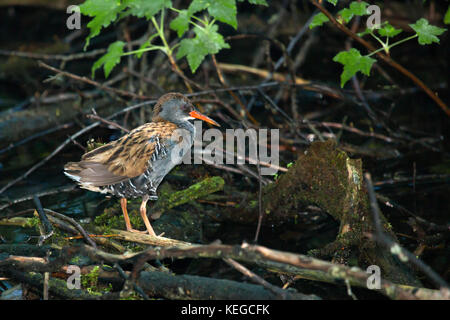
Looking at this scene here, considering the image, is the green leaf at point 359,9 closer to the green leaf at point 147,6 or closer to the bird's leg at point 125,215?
the green leaf at point 147,6

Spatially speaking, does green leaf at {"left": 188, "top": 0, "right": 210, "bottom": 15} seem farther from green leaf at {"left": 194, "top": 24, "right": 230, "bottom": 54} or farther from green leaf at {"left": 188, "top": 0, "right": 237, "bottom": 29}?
green leaf at {"left": 194, "top": 24, "right": 230, "bottom": 54}

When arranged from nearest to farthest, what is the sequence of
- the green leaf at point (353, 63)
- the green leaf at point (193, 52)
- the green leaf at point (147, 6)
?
the green leaf at point (353, 63) → the green leaf at point (147, 6) → the green leaf at point (193, 52)

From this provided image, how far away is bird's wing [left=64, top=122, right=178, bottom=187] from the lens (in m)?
4.17

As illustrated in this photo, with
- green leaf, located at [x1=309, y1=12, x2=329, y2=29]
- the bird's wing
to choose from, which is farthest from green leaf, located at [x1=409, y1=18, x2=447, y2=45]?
the bird's wing

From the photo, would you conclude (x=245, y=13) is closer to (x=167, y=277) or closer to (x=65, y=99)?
(x=65, y=99)

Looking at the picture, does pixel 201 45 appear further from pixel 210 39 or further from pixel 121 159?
pixel 121 159

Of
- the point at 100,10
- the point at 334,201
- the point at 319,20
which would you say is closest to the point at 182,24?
the point at 100,10

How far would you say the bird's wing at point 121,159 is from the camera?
417 cm

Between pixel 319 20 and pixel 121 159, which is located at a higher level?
pixel 319 20

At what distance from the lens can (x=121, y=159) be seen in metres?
4.26

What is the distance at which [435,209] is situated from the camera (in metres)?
5.00

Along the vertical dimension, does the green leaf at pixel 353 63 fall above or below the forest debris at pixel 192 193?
above

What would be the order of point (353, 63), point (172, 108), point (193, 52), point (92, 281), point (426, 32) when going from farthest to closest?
point (172, 108) < point (193, 52) < point (353, 63) < point (426, 32) < point (92, 281)

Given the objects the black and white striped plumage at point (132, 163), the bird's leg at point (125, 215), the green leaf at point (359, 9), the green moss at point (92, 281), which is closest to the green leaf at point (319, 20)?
the green leaf at point (359, 9)
